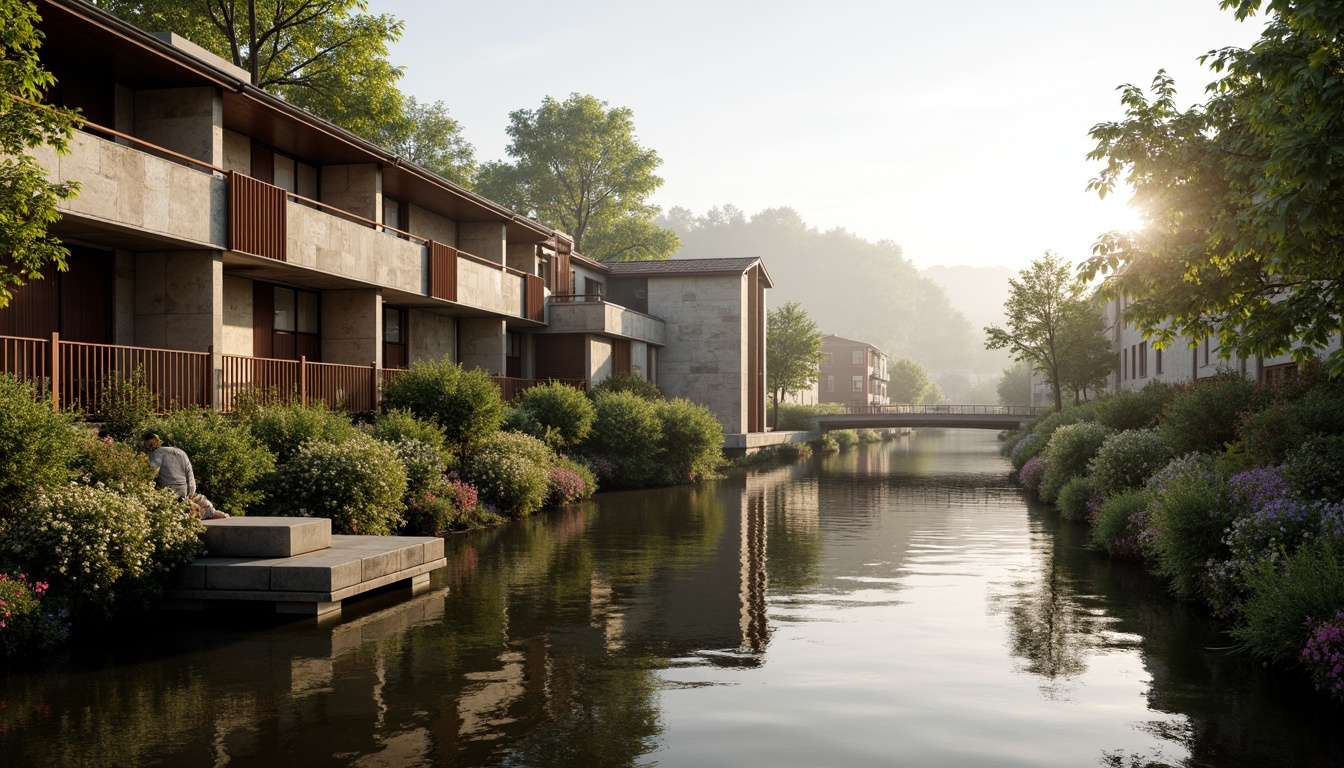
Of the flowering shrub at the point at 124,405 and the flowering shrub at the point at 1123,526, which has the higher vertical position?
the flowering shrub at the point at 124,405

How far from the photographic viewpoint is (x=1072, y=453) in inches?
982

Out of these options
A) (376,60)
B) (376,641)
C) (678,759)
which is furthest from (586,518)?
(376,60)

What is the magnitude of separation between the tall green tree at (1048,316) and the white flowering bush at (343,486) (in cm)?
3999

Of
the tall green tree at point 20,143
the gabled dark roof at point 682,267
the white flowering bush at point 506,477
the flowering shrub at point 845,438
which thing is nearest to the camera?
the tall green tree at point 20,143

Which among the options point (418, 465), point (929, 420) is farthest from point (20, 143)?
point (929, 420)

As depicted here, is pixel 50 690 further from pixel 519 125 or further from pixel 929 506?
pixel 519 125

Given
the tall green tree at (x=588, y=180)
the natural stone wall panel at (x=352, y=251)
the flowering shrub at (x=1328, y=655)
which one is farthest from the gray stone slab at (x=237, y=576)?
the tall green tree at (x=588, y=180)

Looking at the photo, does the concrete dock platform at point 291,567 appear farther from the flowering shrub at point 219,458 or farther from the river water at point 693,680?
the flowering shrub at point 219,458

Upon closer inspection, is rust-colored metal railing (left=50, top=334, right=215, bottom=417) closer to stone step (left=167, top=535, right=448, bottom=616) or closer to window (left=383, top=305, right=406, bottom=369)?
stone step (left=167, top=535, right=448, bottom=616)

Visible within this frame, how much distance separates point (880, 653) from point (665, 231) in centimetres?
5733

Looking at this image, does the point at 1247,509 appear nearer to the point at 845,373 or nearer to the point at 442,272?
the point at 442,272

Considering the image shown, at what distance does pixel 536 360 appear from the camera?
37.2m

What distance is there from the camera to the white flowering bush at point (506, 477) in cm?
2153

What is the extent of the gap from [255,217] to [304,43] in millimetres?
16660
